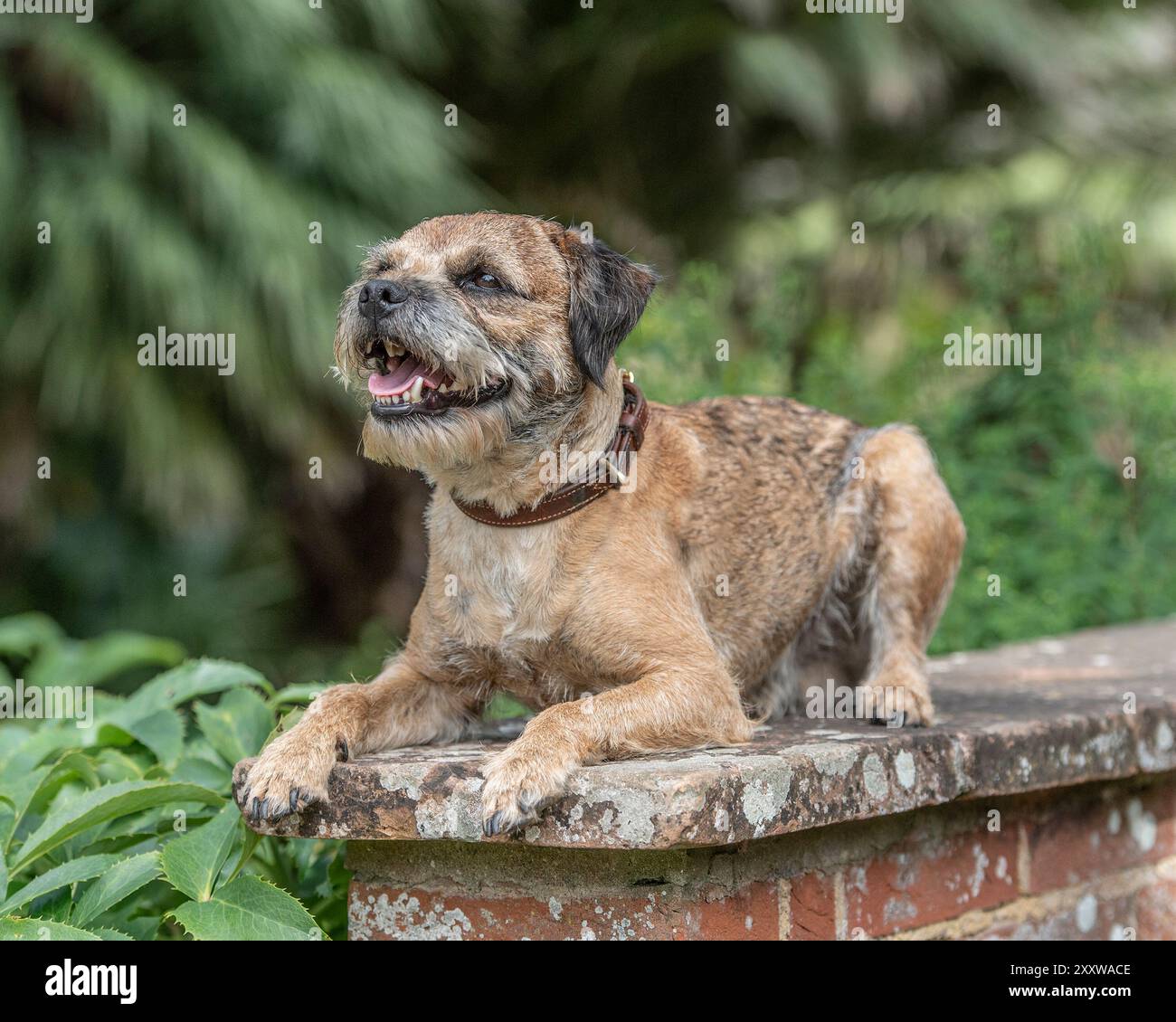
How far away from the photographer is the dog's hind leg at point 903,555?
3.96 meters

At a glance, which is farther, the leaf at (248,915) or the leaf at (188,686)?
the leaf at (188,686)

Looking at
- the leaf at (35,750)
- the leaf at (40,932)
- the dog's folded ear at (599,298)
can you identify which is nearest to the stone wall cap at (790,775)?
the leaf at (40,932)

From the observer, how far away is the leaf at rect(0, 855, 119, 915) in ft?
9.54

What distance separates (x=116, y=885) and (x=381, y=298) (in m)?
1.44

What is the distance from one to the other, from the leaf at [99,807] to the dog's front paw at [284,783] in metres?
0.25

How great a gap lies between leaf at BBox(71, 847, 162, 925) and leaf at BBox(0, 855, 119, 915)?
3 cm

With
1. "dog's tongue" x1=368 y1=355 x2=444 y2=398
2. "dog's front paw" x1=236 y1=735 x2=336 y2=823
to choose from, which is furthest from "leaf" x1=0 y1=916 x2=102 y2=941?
"dog's tongue" x1=368 y1=355 x2=444 y2=398

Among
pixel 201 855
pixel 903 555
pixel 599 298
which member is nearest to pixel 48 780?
pixel 201 855

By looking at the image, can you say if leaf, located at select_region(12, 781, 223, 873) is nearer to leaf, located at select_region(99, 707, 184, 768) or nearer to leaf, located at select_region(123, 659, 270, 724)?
leaf, located at select_region(99, 707, 184, 768)

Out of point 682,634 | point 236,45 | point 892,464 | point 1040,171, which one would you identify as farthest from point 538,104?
point 682,634

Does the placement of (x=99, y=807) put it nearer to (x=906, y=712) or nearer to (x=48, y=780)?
(x=48, y=780)

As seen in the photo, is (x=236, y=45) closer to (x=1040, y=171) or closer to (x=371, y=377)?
(x=371, y=377)

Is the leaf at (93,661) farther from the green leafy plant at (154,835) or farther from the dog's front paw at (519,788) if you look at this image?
the dog's front paw at (519,788)

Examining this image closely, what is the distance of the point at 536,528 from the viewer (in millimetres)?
3232
